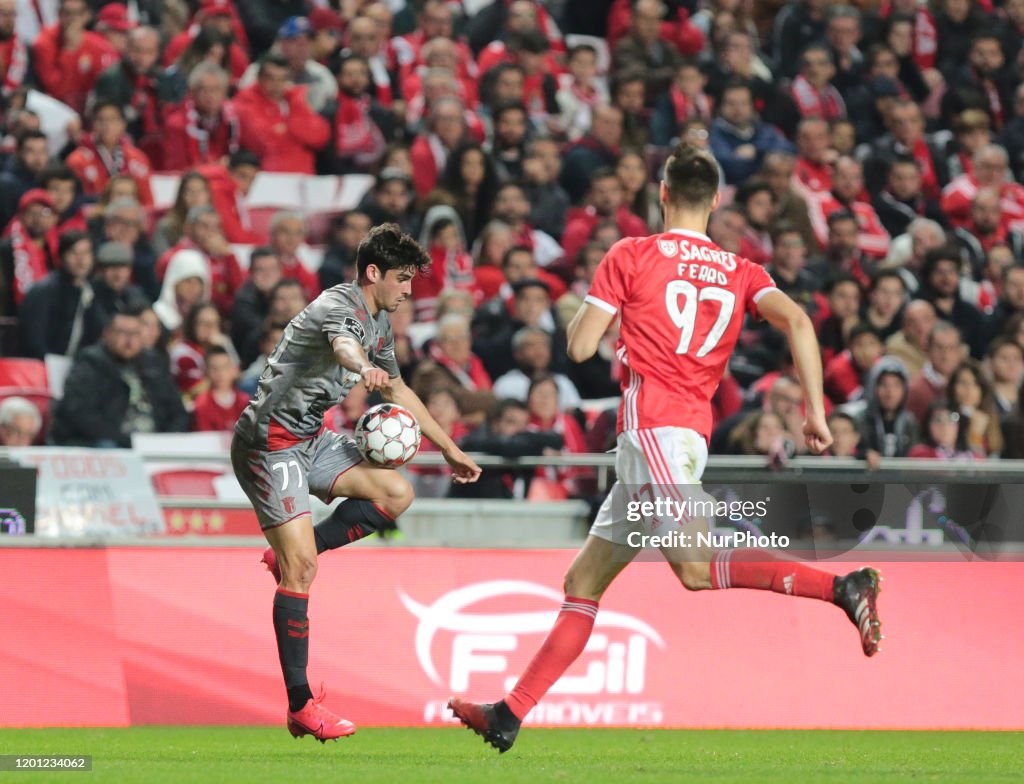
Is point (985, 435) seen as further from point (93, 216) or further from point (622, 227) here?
point (93, 216)

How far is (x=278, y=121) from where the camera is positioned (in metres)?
14.9

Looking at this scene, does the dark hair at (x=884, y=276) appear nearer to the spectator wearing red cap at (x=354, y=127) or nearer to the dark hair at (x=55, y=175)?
the spectator wearing red cap at (x=354, y=127)

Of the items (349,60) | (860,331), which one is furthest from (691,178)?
(349,60)

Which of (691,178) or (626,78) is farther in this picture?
(626,78)

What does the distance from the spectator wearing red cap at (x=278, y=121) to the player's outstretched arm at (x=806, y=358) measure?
8.73 meters

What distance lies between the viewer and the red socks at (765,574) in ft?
22.1

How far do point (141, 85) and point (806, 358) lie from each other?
9.66 metres

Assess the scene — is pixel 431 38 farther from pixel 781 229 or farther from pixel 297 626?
pixel 297 626

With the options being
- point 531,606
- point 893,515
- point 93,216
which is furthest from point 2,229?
point 893,515

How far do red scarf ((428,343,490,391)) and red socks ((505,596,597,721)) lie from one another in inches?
208

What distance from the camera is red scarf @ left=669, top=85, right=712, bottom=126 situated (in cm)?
1608

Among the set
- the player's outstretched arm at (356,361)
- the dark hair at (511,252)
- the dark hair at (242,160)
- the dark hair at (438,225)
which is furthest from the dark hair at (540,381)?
the player's outstretched arm at (356,361)

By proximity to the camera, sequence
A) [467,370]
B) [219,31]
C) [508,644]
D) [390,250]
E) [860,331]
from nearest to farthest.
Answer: [390,250]
[508,644]
[467,370]
[860,331]
[219,31]

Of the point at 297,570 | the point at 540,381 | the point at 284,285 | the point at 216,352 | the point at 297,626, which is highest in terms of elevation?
the point at 284,285
